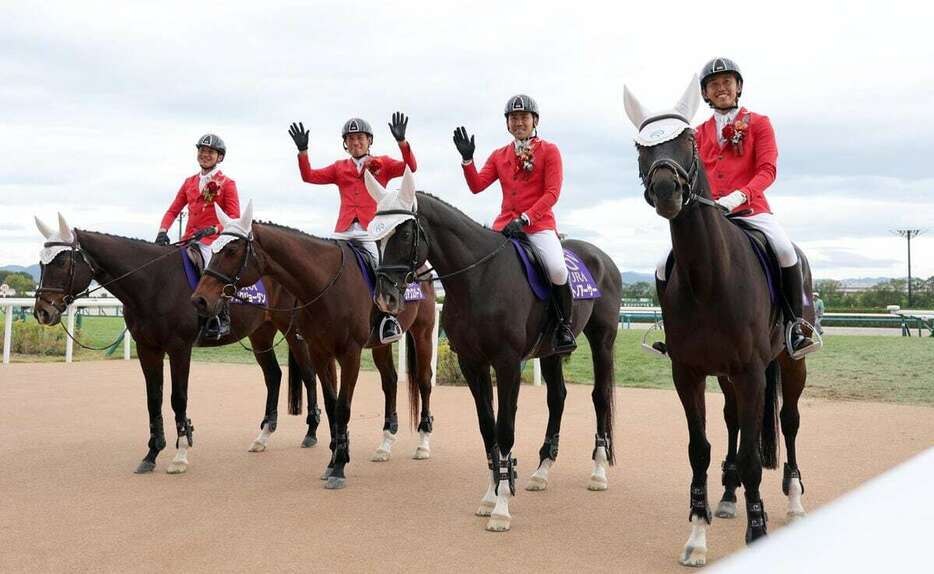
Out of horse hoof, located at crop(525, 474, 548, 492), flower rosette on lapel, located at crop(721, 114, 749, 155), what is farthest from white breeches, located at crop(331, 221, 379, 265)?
flower rosette on lapel, located at crop(721, 114, 749, 155)

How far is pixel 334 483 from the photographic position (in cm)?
602

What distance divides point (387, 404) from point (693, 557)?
3.92 metres

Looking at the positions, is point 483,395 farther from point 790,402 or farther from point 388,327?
point 790,402

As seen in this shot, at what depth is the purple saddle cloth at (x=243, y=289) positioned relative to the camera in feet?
23.1

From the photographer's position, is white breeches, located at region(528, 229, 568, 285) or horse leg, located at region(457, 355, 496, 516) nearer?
horse leg, located at region(457, 355, 496, 516)

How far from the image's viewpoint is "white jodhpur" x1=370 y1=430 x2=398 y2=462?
23.3ft

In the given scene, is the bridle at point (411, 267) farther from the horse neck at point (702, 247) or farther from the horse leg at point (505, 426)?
the horse neck at point (702, 247)

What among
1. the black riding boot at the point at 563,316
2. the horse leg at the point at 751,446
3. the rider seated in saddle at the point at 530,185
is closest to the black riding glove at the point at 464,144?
the rider seated in saddle at the point at 530,185

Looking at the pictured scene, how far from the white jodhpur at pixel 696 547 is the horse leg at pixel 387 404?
11.5 ft

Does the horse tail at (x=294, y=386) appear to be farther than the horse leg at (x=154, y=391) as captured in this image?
Yes

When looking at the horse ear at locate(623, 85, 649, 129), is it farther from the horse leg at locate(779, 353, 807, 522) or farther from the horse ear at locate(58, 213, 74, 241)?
the horse ear at locate(58, 213, 74, 241)

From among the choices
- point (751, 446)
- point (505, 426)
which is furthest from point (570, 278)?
point (751, 446)

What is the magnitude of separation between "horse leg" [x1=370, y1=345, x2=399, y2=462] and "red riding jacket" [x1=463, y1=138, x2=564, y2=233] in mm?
2048

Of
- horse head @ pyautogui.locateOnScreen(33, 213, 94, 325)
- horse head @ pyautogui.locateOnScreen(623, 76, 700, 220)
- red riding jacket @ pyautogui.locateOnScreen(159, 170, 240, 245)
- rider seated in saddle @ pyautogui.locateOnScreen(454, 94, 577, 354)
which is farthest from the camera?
red riding jacket @ pyautogui.locateOnScreen(159, 170, 240, 245)
